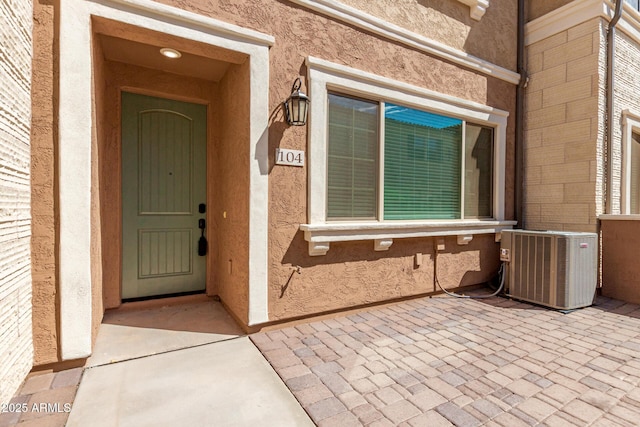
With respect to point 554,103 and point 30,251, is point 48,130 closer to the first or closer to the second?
point 30,251

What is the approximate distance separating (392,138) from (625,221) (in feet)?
12.2

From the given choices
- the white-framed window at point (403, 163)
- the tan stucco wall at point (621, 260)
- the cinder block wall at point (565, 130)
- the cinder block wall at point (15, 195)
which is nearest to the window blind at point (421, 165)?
the white-framed window at point (403, 163)

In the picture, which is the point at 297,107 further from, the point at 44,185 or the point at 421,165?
the point at 44,185

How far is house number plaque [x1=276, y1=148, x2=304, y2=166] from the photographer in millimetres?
3324

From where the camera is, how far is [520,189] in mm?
5438

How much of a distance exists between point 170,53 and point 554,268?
209 inches

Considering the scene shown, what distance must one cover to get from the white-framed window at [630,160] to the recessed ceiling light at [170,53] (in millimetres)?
6657

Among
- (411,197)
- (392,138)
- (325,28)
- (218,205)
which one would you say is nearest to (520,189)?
(411,197)

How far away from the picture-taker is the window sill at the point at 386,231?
11.3 feet

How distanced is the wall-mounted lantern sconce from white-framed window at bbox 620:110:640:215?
5.38 m

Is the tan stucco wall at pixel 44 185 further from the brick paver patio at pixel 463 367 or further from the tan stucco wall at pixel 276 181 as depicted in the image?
the brick paver patio at pixel 463 367

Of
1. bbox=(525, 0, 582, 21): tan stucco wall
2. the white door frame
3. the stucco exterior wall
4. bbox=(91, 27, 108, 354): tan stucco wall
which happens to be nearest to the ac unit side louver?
the stucco exterior wall

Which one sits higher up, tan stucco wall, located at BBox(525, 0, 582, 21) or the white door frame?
tan stucco wall, located at BBox(525, 0, 582, 21)

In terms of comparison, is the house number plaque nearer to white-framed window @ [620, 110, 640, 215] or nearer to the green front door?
the green front door
